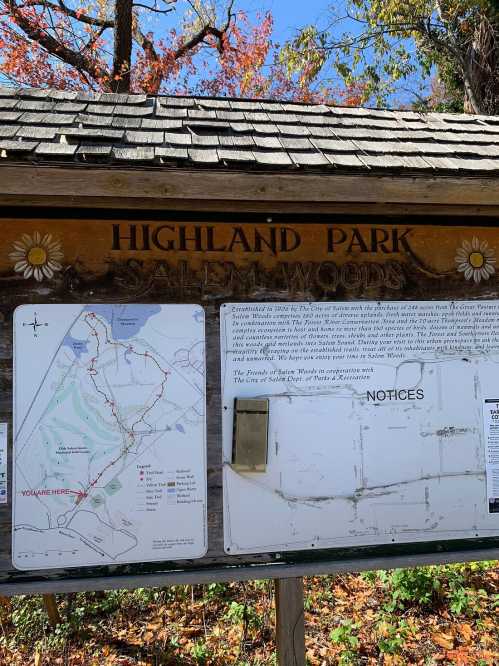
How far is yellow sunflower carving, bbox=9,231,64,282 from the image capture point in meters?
2.68

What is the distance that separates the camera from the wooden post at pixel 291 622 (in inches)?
111

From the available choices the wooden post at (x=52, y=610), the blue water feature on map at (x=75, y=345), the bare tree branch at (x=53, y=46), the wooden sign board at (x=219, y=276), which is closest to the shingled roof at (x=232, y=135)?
the wooden sign board at (x=219, y=276)

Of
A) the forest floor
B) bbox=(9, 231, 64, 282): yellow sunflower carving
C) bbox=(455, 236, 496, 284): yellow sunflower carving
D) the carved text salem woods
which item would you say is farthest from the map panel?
the forest floor

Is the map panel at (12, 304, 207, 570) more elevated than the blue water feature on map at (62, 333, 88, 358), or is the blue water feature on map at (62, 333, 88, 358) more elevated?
the blue water feature on map at (62, 333, 88, 358)

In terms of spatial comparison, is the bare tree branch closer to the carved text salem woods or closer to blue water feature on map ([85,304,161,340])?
the carved text salem woods

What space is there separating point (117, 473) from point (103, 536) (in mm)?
322

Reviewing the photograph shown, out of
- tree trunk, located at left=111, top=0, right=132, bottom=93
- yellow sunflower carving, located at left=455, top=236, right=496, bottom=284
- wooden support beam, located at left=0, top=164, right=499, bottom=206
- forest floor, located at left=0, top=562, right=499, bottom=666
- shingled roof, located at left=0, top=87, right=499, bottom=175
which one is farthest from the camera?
tree trunk, located at left=111, top=0, right=132, bottom=93

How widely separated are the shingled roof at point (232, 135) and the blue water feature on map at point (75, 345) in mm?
890

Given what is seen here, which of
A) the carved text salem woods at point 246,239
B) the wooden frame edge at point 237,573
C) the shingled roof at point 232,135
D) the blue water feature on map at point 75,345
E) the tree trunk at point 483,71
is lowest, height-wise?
the wooden frame edge at point 237,573

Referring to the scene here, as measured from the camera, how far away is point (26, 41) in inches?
400

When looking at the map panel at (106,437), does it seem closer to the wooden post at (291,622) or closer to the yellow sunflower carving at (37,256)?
the yellow sunflower carving at (37,256)

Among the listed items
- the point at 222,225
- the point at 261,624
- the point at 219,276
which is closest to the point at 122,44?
the point at 222,225

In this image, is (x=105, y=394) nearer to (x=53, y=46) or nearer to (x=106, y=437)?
(x=106, y=437)

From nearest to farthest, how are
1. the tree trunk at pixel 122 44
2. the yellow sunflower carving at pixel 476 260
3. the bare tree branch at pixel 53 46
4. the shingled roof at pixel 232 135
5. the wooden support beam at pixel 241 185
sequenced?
the wooden support beam at pixel 241 185 → the shingled roof at pixel 232 135 → the yellow sunflower carving at pixel 476 260 → the tree trunk at pixel 122 44 → the bare tree branch at pixel 53 46
